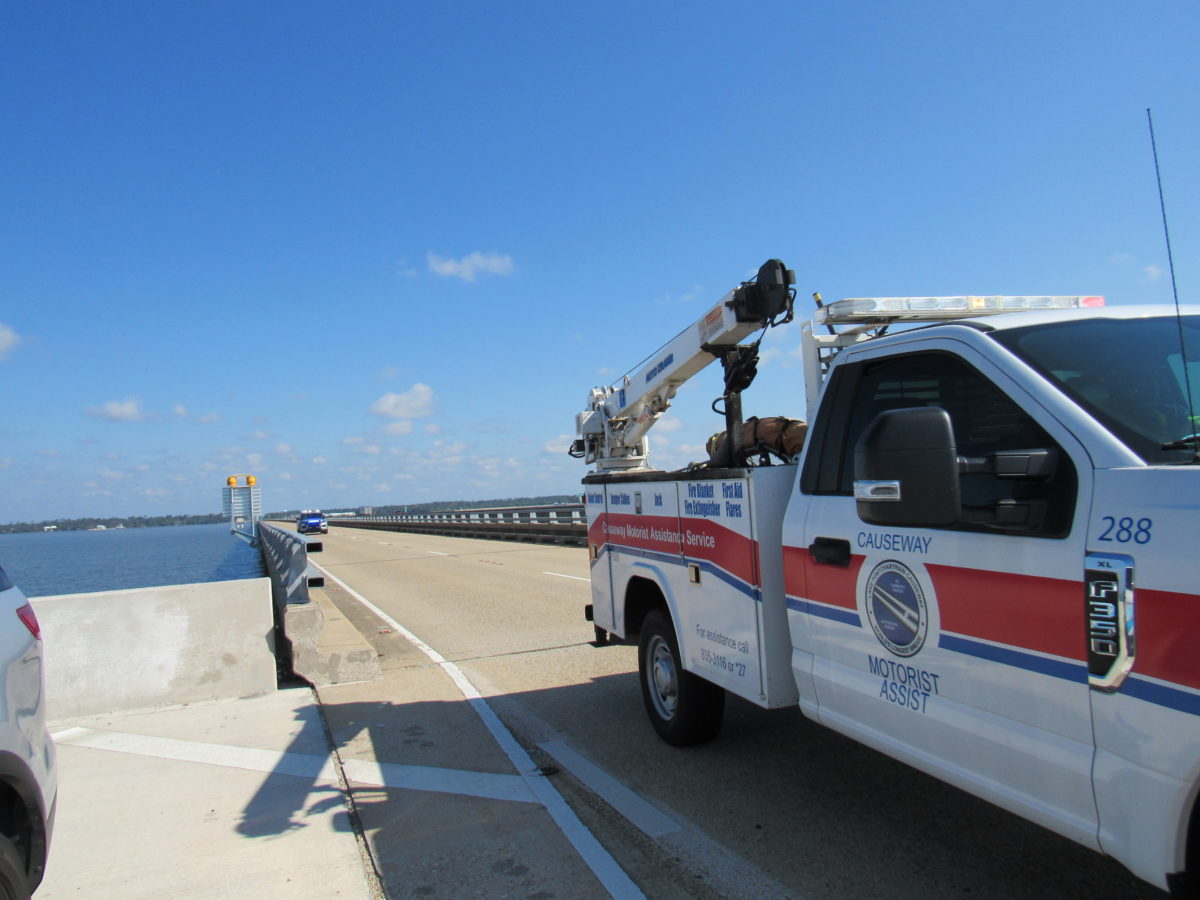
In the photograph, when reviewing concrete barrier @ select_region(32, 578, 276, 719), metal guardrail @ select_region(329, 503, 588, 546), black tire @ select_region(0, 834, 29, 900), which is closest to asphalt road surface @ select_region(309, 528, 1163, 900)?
A: concrete barrier @ select_region(32, 578, 276, 719)

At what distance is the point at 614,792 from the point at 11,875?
9.74ft

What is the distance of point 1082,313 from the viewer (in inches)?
128

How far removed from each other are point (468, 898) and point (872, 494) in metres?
2.54

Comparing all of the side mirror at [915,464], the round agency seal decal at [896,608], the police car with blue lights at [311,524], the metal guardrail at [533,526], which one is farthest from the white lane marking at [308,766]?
the police car with blue lights at [311,524]

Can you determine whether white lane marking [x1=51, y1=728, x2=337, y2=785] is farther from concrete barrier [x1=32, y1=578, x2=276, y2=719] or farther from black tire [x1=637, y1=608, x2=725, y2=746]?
black tire [x1=637, y1=608, x2=725, y2=746]

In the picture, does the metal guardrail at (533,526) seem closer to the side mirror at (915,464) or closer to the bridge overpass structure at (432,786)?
the bridge overpass structure at (432,786)

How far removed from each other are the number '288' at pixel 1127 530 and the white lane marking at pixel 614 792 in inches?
108

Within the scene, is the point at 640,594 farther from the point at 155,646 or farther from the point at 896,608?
the point at 155,646

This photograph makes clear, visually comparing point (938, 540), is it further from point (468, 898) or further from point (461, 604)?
point (461, 604)

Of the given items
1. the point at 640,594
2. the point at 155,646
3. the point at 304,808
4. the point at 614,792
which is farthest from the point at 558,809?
the point at 155,646

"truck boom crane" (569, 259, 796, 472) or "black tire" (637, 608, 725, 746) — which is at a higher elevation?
"truck boom crane" (569, 259, 796, 472)

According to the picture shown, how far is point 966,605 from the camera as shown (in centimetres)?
284

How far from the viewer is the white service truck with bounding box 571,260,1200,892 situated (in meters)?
2.23

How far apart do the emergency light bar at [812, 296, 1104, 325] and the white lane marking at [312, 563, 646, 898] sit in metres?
2.94
